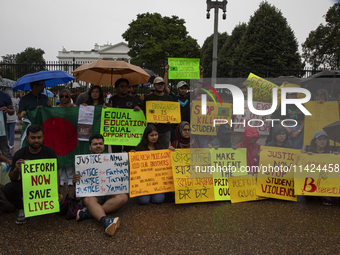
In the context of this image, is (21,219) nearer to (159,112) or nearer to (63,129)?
(63,129)

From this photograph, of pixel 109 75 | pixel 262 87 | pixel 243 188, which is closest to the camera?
pixel 243 188

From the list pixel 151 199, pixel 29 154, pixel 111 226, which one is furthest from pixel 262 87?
pixel 29 154

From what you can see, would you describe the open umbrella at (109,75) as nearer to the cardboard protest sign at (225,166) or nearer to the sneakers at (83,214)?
the cardboard protest sign at (225,166)

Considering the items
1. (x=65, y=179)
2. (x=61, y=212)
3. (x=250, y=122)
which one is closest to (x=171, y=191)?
(x=61, y=212)

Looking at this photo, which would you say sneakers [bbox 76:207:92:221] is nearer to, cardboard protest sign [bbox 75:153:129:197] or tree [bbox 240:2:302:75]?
cardboard protest sign [bbox 75:153:129:197]

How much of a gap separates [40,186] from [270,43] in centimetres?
2037

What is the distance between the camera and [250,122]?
6.34 metres

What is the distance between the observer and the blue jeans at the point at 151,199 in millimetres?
4254

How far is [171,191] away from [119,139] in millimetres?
1532

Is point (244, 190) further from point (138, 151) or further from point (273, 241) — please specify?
point (138, 151)

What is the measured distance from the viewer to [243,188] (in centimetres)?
445

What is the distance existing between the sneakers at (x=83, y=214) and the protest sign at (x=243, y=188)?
2286 millimetres

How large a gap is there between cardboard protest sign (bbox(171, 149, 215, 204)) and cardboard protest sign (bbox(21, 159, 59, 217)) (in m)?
1.83

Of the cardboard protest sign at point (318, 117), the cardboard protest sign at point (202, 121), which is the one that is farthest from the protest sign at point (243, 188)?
the cardboard protest sign at point (318, 117)
